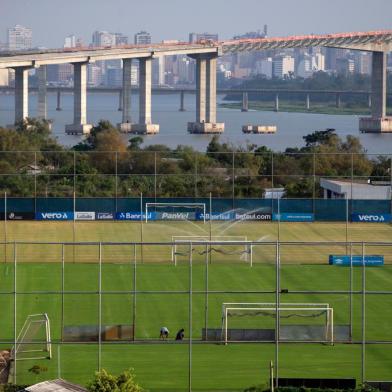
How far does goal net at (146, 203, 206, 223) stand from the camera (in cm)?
3328

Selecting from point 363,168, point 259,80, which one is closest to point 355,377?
point 363,168

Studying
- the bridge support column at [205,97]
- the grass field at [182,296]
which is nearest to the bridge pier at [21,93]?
the bridge support column at [205,97]

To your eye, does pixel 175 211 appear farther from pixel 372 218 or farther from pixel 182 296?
pixel 182 296

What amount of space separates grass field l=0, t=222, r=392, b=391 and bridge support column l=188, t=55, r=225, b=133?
2232 inches

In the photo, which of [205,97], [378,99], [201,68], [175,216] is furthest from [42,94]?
[175,216]

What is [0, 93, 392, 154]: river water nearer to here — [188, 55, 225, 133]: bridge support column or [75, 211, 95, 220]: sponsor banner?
[188, 55, 225, 133]: bridge support column

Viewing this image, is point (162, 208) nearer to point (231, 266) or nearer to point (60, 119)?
→ point (231, 266)

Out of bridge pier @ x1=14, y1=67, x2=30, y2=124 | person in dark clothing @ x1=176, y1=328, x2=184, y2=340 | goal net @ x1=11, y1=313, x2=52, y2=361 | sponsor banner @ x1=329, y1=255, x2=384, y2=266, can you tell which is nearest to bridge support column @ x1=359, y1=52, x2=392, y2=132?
bridge pier @ x1=14, y1=67, x2=30, y2=124

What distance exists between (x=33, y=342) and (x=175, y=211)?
55.1ft

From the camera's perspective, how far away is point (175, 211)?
33.7m

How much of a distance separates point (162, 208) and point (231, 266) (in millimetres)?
6947

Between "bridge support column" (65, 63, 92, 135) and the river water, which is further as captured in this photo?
"bridge support column" (65, 63, 92, 135)

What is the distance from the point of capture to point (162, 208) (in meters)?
33.8

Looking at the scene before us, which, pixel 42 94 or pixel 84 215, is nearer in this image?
pixel 84 215
